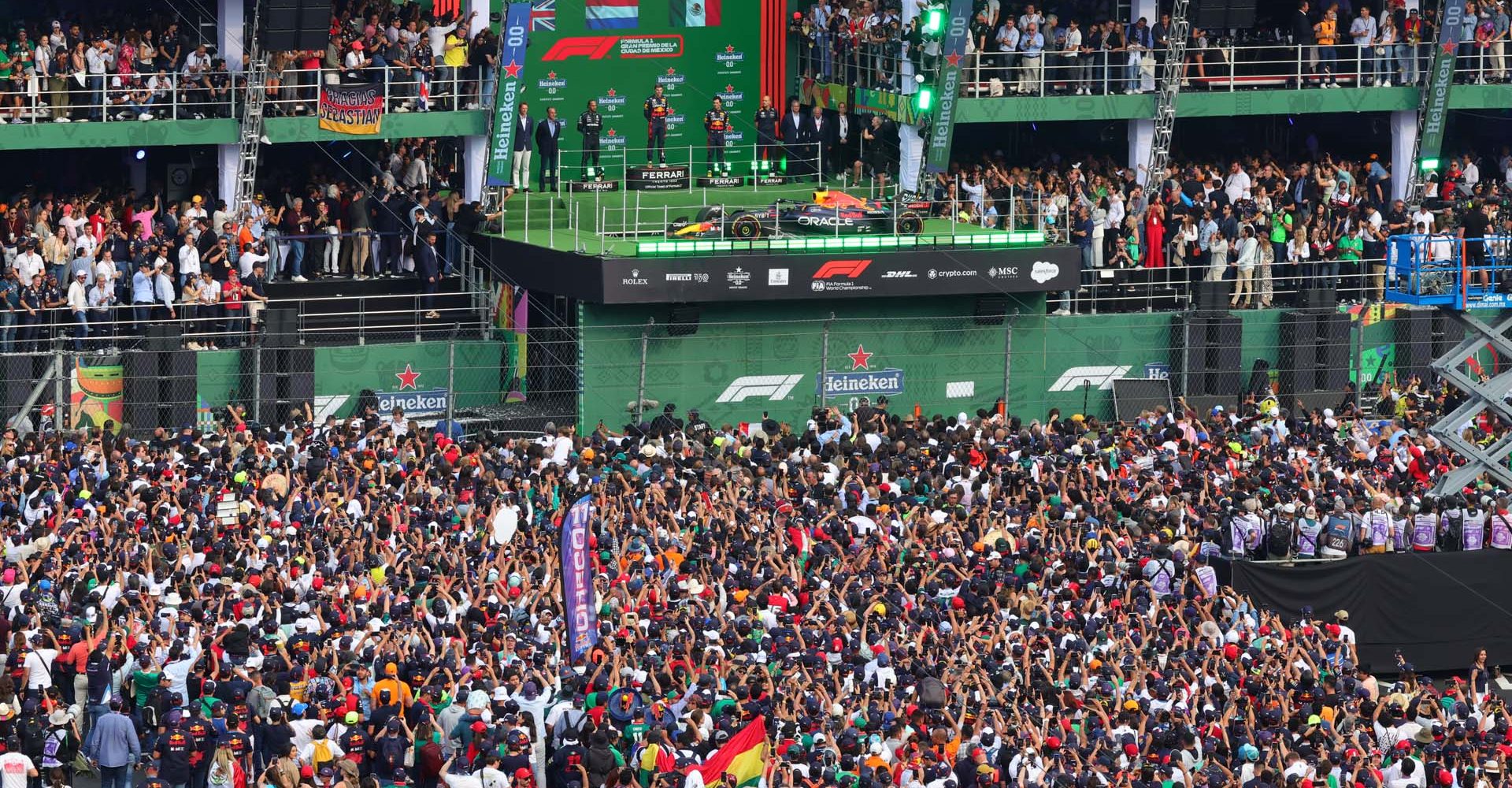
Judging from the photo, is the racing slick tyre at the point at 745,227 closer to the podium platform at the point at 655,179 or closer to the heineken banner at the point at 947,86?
the heineken banner at the point at 947,86

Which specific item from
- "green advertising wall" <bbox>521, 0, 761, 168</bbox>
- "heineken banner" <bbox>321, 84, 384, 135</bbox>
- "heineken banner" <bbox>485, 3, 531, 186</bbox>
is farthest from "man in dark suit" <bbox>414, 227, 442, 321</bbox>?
"green advertising wall" <bbox>521, 0, 761, 168</bbox>

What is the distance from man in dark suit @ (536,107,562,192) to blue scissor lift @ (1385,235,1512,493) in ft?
45.2

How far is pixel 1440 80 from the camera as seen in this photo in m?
44.4

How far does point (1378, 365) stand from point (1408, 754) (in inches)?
677

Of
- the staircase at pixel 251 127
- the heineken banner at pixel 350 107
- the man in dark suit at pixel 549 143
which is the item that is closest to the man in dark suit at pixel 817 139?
the man in dark suit at pixel 549 143

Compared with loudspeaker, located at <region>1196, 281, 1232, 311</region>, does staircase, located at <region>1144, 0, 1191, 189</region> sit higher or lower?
higher

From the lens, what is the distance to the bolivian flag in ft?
75.0

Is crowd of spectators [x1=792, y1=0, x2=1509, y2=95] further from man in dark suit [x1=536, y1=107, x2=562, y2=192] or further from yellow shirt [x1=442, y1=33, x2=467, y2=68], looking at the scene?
yellow shirt [x1=442, y1=33, x2=467, y2=68]

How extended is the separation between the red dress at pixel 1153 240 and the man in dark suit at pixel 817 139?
5512mm

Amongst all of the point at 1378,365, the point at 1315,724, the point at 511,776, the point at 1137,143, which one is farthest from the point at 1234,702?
the point at 1137,143

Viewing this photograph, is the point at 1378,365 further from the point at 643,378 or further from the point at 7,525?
the point at 7,525

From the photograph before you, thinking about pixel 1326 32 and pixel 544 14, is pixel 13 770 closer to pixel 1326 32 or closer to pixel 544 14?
pixel 544 14

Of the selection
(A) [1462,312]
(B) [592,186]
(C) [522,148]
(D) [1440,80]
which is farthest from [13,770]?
(D) [1440,80]

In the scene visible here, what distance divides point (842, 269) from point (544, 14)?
9418 millimetres
